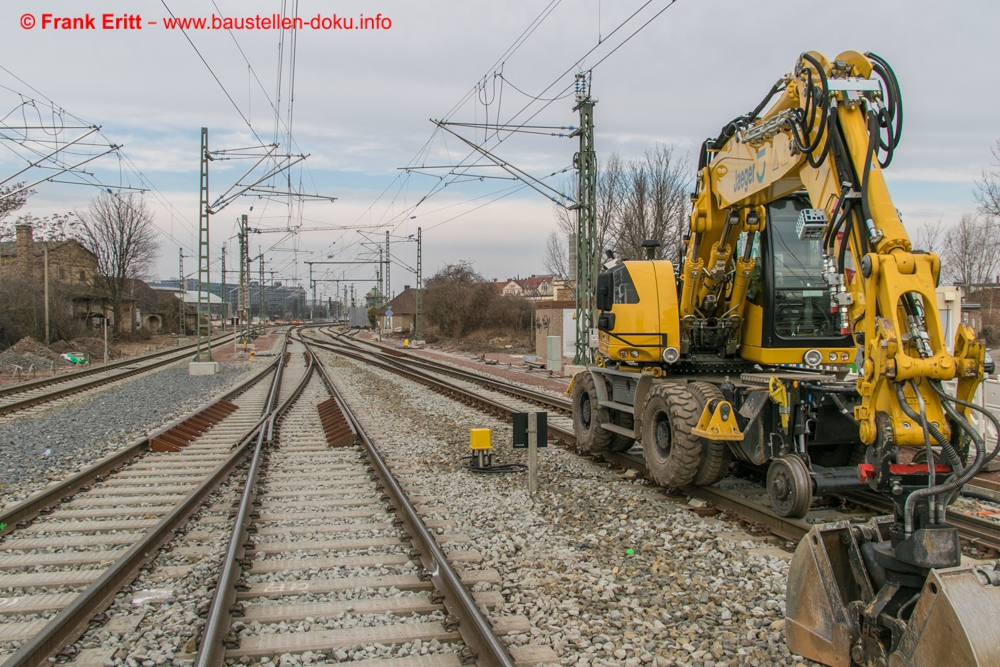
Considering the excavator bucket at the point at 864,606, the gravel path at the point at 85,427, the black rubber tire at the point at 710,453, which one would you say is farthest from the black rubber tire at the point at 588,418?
the gravel path at the point at 85,427

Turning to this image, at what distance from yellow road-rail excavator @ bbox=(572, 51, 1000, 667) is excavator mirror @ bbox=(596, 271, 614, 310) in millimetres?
19

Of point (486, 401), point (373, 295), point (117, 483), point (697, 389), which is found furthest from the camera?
point (373, 295)

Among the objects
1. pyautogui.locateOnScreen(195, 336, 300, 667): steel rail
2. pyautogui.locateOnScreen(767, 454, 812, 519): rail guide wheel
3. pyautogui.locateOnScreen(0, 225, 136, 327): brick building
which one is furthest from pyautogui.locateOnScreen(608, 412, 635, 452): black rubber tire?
pyautogui.locateOnScreen(0, 225, 136, 327): brick building

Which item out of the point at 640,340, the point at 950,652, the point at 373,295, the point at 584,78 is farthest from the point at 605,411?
the point at 373,295

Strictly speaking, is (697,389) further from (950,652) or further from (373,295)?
(373,295)

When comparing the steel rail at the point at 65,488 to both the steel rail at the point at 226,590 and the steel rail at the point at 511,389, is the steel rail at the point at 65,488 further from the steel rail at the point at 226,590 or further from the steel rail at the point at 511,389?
the steel rail at the point at 511,389

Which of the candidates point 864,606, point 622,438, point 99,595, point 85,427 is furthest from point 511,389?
point 864,606

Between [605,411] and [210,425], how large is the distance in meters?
7.77

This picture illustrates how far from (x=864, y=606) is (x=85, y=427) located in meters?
13.2

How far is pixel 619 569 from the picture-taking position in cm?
567

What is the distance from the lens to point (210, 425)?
13578 mm

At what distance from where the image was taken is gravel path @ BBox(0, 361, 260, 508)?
9.31 metres

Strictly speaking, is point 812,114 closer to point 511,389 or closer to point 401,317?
point 511,389

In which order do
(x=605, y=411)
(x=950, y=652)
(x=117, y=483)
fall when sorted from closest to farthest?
(x=950, y=652) → (x=117, y=483) → (x=605, y=411)
